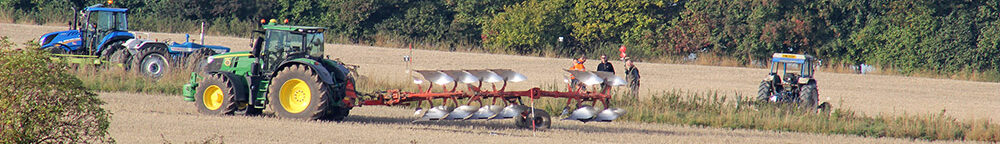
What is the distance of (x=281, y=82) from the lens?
47.9ft

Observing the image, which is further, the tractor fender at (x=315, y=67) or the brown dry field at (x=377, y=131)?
the tractor fender at (x=315, y=67)

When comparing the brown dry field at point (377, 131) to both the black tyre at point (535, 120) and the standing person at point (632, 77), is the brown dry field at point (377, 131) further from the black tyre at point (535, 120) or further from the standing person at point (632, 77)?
the standing person at point (632, 77)

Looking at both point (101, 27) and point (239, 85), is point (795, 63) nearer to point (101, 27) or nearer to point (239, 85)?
point (239, 85)

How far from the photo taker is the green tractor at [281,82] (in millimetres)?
14352

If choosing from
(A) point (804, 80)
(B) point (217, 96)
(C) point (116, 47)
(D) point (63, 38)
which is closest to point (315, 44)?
(B) point (217, 96)

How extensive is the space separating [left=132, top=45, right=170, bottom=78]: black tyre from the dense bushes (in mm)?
16209

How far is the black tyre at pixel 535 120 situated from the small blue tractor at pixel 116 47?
34.8ft

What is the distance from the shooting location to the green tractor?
14.4 meters

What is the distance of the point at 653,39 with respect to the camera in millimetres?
38125

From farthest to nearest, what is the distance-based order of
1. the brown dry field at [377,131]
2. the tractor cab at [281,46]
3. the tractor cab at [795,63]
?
the tractor cab at [795,63]
the tractor cab at [281,46]
the brown dry field at [377,131]

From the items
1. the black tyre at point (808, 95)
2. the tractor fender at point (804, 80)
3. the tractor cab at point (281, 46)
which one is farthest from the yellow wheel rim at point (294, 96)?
the tractor fender at point (804, 80)

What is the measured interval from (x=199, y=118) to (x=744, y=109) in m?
8.59

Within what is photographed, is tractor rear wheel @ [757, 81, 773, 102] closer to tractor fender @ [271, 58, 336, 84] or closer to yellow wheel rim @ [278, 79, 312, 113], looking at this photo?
tractor fender @ [271, 58, 336, 84]

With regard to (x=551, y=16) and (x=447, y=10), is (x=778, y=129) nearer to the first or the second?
(x=551, y=16)
